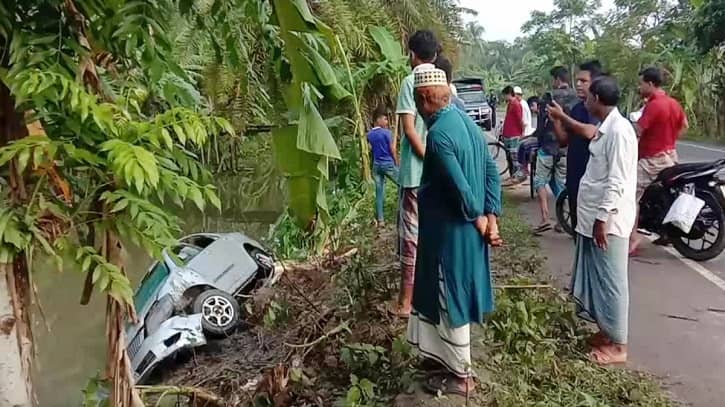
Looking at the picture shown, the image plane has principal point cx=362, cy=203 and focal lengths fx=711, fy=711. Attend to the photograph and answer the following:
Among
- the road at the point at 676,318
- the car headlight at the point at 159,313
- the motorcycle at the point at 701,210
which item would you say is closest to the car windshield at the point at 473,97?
the road at the point at 676,318

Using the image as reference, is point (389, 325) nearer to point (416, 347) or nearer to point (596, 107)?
point (416, 347)

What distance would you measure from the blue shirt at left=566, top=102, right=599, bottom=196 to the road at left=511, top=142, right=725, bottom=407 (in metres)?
0.82

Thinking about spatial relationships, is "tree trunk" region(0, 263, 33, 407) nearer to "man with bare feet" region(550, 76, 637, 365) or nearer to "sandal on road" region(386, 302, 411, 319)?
"sandal on road" region(386, 302, 411, 319)

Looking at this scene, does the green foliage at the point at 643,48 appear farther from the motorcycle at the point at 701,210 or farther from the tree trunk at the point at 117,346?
the tree trunk at the point at 117,346

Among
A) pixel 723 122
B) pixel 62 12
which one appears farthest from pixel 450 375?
pixel 723 122

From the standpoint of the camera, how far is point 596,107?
4309mm

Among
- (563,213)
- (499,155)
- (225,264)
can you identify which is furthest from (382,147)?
(499,155)

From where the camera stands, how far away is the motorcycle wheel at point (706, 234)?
602 centimetres

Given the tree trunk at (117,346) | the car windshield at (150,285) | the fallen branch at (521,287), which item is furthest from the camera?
the car windshield at (150,285)

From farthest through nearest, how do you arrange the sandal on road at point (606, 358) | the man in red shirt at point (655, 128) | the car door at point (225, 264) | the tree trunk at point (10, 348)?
the car door at point (225, 264), the man in red shirt at point (655, 128), the sandal on road at point (606, 358), the tree trunk at point (10, 348)

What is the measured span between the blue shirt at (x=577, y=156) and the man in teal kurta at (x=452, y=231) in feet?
6.73

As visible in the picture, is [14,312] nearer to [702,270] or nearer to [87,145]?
[87,145]

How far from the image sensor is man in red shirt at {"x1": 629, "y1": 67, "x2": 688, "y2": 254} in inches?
248

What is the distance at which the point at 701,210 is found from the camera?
6.02m
